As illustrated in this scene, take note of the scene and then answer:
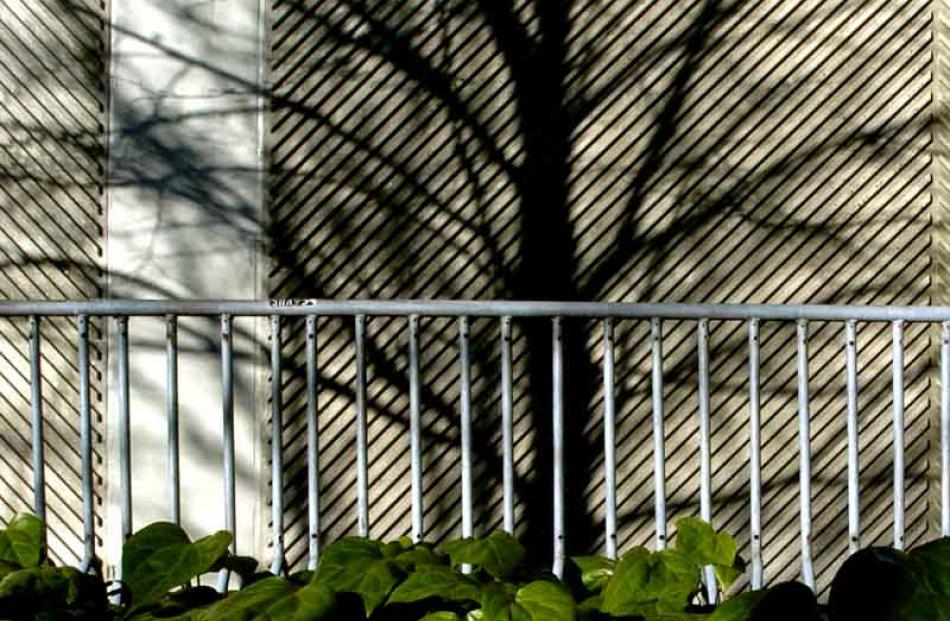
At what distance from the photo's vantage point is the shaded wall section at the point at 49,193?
783 cm

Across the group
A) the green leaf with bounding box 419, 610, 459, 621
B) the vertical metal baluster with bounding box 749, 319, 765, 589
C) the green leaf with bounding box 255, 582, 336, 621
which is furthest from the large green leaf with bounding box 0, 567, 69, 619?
the vertical metal baluster with bounding box 749, 319, 765, 589

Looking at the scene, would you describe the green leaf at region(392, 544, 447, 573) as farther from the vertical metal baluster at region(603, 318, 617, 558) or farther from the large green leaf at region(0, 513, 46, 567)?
the vertical metal baluster at region(603, 318, 617, 558)

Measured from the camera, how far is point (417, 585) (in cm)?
298

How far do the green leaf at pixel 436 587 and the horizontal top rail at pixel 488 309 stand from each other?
1.83m

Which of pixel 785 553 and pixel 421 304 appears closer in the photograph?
pixel 421 304

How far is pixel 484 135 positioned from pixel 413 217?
0.62 m

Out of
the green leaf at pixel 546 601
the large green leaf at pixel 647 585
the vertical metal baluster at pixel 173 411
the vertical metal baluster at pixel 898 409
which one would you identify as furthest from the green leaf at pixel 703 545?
the vertical metal baluster at pixel 173 411

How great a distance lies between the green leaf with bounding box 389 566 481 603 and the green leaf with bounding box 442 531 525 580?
308mm

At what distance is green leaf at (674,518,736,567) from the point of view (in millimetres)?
3645

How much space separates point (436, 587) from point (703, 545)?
1.01 m

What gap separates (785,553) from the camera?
25.7ft

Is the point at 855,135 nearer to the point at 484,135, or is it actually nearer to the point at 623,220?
the point at 623,220

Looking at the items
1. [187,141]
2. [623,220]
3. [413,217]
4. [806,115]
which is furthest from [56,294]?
[806,115]

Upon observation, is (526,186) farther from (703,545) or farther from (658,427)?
(703,545)
